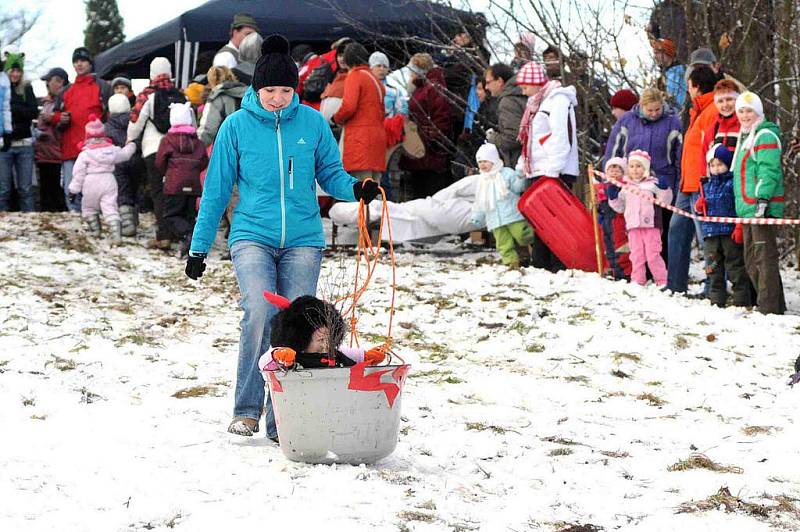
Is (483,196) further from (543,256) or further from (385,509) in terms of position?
(385,509)

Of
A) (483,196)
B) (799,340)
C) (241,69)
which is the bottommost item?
(799,340)

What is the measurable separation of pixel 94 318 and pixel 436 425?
379 centimetres

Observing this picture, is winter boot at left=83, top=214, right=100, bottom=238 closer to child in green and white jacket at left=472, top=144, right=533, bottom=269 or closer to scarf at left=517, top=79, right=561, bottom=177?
child in green and white jacket at left=472, top=144, right=533, bottom=269

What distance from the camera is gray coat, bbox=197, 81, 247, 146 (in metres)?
12.4

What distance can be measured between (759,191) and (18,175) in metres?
9.92

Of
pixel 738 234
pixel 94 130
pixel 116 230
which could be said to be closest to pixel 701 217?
pixel 738 234

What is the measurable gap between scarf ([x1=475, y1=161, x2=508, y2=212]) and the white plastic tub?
21.8 ft

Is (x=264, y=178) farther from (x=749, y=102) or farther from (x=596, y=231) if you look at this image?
(x=596, y=231)

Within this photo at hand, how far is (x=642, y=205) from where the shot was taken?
32.6ft

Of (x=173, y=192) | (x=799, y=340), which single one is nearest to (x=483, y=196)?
(x=173, y=192)

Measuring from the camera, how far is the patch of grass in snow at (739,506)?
419cm

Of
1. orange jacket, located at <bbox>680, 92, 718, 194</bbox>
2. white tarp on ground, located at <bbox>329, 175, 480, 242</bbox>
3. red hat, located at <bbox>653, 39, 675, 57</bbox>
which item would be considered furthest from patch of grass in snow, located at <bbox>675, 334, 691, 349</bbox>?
white tarp on ground, located at <bbox>329, 175, 480, 242</bbox>

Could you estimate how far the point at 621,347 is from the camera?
789 centimetres

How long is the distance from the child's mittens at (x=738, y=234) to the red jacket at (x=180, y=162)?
216 inches
